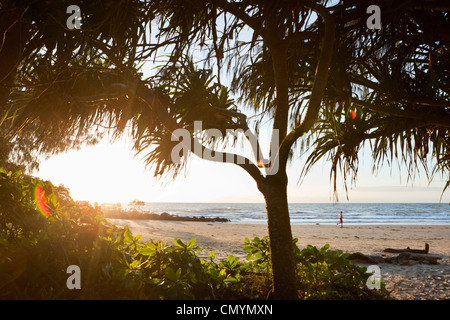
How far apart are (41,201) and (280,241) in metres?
1.70

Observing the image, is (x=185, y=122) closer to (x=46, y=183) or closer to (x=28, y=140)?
(x=46, y=183)

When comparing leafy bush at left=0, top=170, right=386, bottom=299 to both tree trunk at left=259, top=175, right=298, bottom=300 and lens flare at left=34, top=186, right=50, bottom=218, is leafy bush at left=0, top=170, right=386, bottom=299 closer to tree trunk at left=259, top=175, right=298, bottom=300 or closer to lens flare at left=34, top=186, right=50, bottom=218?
lens flare at left=34, top=186, right=50, bottom=218

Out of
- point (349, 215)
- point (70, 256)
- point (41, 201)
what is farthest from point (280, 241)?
point (349, 215)

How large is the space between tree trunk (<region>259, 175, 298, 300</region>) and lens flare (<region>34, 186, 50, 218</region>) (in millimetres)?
1579

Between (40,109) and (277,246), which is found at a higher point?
(40,109)

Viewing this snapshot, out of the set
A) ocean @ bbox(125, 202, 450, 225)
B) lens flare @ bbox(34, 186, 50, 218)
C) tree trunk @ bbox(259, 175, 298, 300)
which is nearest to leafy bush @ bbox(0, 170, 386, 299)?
lens flare @ bbox(34, 186, 50, 218)

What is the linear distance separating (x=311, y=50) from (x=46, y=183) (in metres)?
2.36

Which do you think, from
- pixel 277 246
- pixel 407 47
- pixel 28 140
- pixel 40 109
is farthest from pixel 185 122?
pixel 28 140

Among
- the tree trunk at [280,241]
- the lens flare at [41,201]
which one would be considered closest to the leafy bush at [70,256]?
the lens flare at [41,201]

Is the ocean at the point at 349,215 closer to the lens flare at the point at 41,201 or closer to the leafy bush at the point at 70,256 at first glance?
the leafy bush at the point at 70,256

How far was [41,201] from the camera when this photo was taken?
71.8 inches

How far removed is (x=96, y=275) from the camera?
5.33 feet

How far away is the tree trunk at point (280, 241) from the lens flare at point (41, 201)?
62.2 inches
